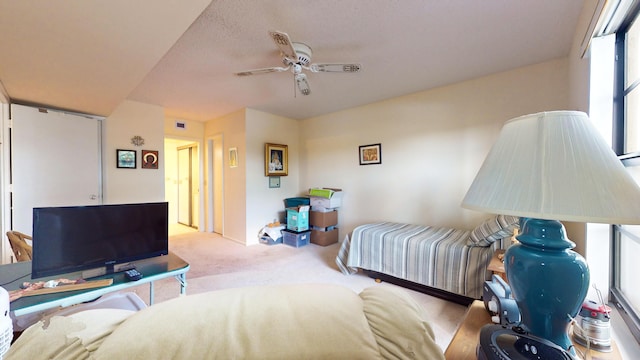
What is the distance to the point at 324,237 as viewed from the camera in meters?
4.14

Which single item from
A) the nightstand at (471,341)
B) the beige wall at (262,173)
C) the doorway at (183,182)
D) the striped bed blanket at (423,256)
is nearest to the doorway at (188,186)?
the doorway at (183,182)

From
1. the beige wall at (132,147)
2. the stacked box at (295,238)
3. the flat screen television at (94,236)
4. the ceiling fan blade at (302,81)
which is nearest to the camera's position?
the flat screen television at (94,236)

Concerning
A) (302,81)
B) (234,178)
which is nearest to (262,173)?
(234,178)

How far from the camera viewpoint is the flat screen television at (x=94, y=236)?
1257 millimetres

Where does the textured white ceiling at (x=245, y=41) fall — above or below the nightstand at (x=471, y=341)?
above

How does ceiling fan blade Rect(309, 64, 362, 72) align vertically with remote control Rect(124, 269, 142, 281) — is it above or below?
above

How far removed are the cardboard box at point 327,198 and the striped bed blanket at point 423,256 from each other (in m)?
1.11

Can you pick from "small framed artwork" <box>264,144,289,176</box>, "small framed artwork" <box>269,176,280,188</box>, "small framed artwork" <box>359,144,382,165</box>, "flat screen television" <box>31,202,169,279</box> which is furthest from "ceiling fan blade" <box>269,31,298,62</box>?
"small framed artwork" <box>269,176,280,188</box>

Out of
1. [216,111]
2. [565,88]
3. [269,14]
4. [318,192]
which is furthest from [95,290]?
[565,88]

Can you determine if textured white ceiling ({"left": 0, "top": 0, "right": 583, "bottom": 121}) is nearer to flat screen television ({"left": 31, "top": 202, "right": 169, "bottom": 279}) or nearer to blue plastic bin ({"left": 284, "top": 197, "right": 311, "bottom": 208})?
flat screen television ({"left": 31, "top": 202, "right": 169, "bottom": 279})

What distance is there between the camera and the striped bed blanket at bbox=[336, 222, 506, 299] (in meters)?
2.16

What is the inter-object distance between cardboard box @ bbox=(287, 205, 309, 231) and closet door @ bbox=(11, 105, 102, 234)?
2.73 m

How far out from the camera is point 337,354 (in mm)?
381

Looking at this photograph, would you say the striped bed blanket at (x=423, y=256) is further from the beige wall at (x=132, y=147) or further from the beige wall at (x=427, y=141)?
the beige wall at (x=132, y=147)
